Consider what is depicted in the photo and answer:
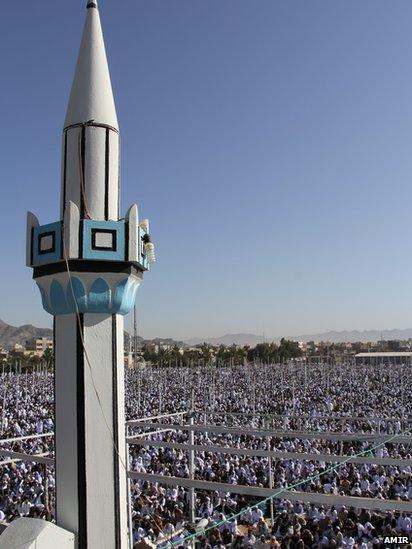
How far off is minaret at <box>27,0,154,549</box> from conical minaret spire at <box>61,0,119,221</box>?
0.01 meters

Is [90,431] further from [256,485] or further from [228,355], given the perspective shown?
[228,355]

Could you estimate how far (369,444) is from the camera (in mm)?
18328

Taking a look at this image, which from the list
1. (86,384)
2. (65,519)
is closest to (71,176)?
(86,384)

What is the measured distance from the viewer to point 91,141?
6.38m

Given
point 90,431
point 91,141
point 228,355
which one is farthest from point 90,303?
point 228,355

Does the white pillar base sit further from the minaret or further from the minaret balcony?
the minaret balcony

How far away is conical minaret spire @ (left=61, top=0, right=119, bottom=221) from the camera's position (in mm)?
6273

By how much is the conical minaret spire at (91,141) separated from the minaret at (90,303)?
1 centimetres

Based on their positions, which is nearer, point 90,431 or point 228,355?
point 90,431

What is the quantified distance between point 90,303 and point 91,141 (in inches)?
78.6

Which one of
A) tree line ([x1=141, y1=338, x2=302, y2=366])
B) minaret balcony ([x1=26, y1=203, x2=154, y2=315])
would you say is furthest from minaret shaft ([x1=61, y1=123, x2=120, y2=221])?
tree line ([x1=141, y1=338, x2=302, y2=366])

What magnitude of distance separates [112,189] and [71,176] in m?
0.51

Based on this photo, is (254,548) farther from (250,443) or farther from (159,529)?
(250,443)

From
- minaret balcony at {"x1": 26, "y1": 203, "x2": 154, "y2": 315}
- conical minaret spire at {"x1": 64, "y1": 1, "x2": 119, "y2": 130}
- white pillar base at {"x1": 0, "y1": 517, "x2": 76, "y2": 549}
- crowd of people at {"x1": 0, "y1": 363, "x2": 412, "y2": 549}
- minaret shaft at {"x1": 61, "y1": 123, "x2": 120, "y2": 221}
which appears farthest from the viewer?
crowd of people at {"x1": 0, "y1": 363, "x2": 412, "y2": 549}
